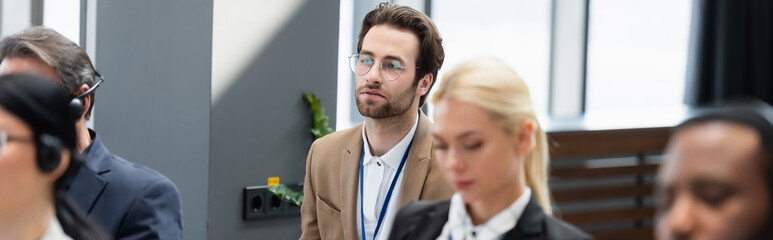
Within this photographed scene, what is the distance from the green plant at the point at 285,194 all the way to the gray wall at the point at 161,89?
344mm

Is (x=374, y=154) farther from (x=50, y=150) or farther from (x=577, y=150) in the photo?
(x=577, y=150)

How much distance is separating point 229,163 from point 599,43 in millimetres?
4020

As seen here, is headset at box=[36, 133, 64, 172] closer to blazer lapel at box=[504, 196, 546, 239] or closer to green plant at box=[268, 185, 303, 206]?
blazer lapel at box=[504, 196, 546, 239]

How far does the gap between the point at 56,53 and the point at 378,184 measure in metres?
1.08

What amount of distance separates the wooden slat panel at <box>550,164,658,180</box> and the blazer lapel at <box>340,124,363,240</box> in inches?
133

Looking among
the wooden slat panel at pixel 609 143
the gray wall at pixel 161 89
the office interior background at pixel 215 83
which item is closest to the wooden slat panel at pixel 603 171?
the wooden slat panel at pixel 609 143

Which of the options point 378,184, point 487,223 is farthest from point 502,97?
point 378,184

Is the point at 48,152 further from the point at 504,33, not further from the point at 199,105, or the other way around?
the point at 504,33

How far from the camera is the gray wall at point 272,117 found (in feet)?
13.5

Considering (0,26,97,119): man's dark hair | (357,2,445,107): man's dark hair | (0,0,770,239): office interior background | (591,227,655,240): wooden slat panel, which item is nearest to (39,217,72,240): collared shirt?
(0,26,97,119): man's dark hair

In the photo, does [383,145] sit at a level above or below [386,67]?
below

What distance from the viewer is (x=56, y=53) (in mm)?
2473

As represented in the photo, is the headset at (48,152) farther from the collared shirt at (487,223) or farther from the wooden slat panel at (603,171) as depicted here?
the wooden slat panel at (603,171)

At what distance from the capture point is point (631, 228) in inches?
263
